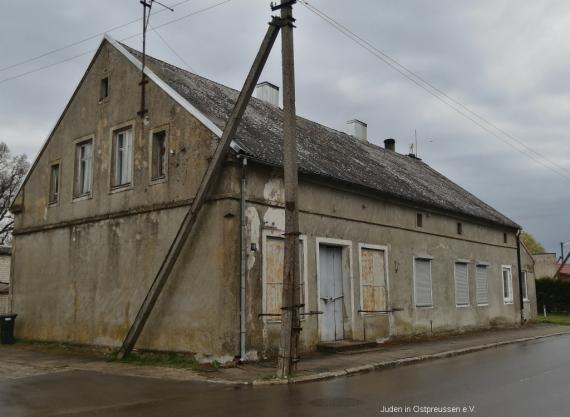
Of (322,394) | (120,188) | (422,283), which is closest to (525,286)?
(422,283)

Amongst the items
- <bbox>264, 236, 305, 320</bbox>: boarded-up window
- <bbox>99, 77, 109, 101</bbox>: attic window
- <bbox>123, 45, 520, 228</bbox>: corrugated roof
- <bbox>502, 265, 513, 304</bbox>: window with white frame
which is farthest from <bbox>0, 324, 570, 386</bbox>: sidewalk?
<bbox>502, 265, 513, 304</bbox>: window with white frame

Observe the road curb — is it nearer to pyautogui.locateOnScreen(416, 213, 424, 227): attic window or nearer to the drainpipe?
the drainpipe

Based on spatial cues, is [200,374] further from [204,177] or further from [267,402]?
[204,177]

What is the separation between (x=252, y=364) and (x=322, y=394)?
361cm

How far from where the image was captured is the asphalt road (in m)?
7.85

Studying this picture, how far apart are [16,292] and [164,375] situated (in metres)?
9.93

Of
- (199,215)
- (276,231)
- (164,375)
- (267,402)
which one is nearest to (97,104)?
(199,215)

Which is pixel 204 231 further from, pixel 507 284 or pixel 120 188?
pixel 507 284

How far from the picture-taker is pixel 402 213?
19.2 meters

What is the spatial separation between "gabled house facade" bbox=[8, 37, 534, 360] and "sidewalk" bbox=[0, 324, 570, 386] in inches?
34.4

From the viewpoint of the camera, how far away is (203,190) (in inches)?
505

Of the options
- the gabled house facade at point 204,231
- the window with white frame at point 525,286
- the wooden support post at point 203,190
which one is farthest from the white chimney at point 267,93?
the window with white frame at point 525,286

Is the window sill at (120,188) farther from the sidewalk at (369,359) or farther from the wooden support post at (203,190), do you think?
the sidewalk at (369,359)

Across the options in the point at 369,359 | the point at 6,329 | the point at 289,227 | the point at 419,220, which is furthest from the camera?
the point at 419,220
